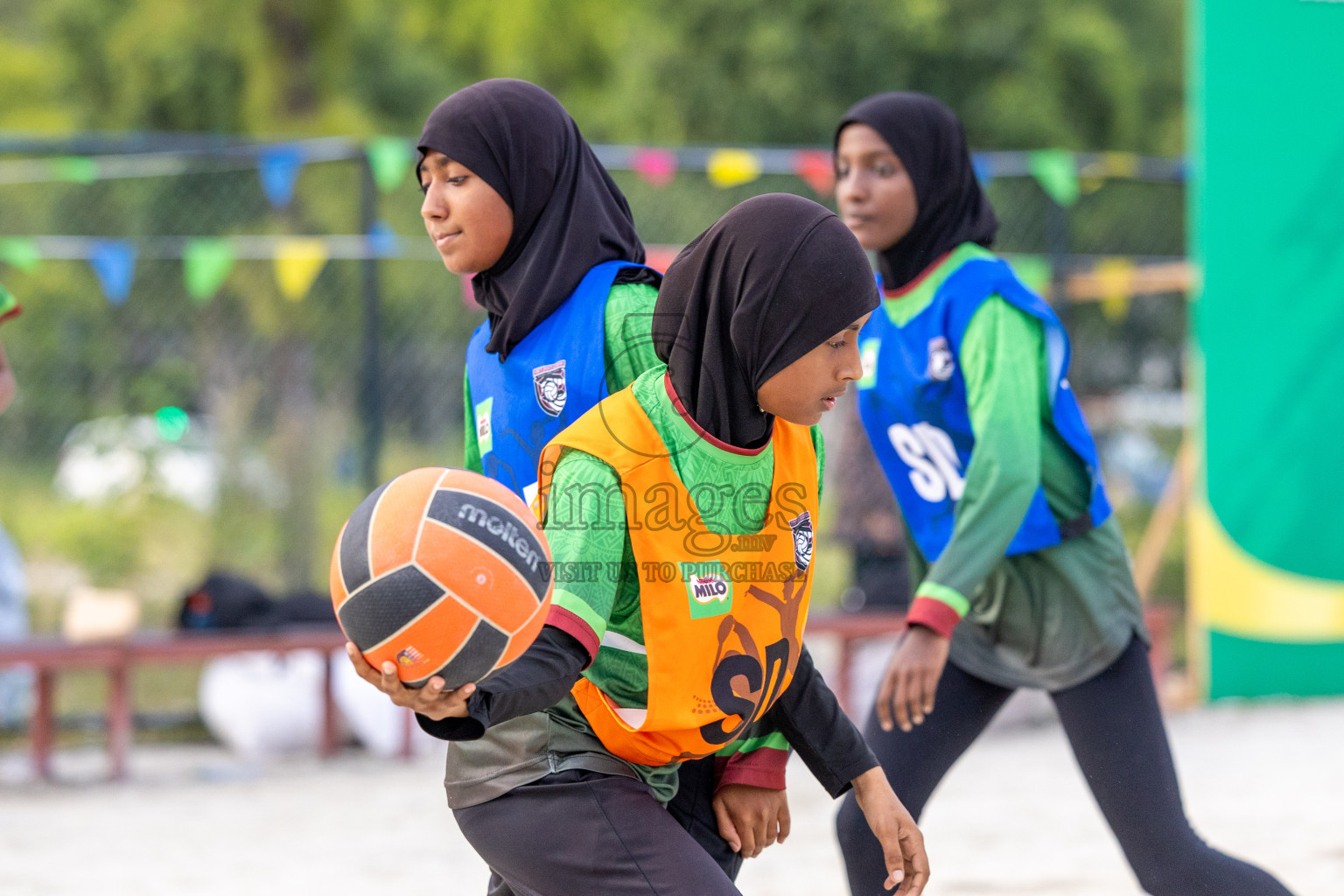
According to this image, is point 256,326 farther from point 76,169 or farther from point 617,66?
point 617,66

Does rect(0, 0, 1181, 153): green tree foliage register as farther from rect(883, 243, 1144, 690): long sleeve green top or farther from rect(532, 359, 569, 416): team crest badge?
rect(532, 359, 569, 416): team crest badge

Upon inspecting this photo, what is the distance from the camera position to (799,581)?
8.11ft

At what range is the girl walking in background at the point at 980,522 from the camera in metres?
3.20

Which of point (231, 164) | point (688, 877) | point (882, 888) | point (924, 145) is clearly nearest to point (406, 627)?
point (688, 877)

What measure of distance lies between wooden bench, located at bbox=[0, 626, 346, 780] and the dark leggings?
4.11 meters

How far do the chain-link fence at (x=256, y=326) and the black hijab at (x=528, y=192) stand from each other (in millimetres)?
5100

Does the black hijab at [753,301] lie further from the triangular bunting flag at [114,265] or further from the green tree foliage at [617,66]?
the green tree foliage at [617,66]

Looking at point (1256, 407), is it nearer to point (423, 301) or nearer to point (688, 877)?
point (688, 877)

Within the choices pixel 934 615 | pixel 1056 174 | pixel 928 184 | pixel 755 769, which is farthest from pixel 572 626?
pixel 1056 174

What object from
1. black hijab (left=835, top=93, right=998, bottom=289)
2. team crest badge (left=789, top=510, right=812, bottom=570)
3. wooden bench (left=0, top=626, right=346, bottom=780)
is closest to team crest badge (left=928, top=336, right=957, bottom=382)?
black hijab (left=835, top=93, right=998, bottom=289)

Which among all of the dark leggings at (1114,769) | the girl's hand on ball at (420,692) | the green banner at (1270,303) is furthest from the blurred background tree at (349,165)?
the girl's hand on ball at (420,692)

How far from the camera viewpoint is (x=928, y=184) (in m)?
3.64

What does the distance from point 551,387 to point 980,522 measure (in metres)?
1.05

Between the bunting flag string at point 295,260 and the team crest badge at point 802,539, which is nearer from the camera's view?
the team crest badge at point 802,539
